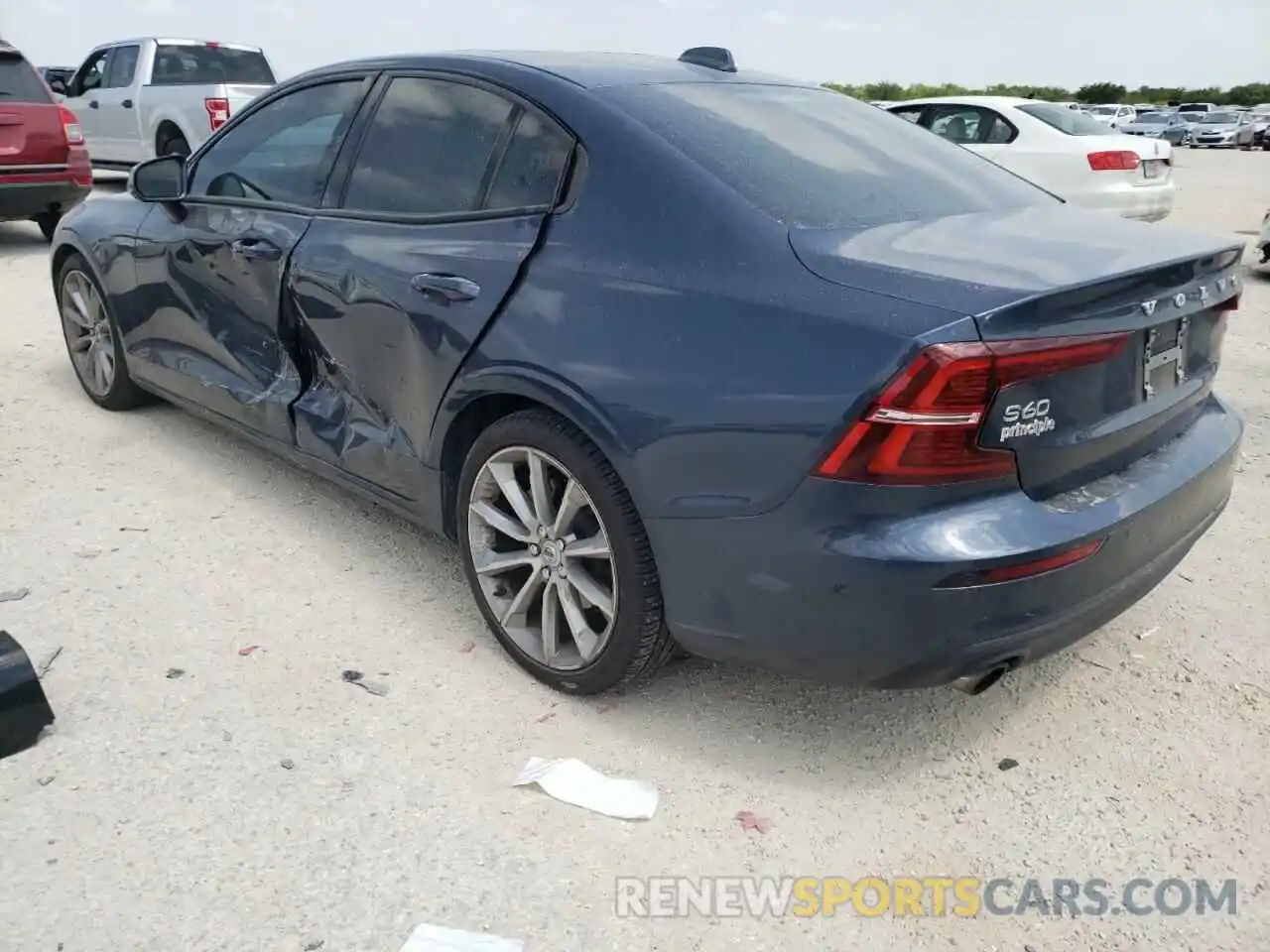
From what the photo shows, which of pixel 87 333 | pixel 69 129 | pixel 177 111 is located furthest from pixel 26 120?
pixel 87 333

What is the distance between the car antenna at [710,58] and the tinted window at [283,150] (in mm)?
1084

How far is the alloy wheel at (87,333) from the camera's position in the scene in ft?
16.4

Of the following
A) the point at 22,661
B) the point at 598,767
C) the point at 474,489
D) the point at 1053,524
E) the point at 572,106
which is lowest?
the point at 598,767

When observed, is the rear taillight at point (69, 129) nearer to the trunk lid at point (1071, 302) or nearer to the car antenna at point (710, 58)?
the car antenna at point (710, 58)

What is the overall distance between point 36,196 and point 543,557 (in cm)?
863

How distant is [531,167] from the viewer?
294 cm

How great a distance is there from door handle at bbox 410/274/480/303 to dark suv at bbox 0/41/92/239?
26.3 feet

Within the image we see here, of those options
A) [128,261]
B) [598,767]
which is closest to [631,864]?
[598,767]

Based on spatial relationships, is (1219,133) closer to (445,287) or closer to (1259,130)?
Result: (1259,130)

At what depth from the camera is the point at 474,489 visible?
306 centimetres

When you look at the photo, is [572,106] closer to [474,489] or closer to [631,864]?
[474,489]

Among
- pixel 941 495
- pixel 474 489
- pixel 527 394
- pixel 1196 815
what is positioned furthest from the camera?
pixel 474 489

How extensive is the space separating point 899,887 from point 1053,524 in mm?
835

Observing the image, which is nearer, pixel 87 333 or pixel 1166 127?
pixel 87 333
